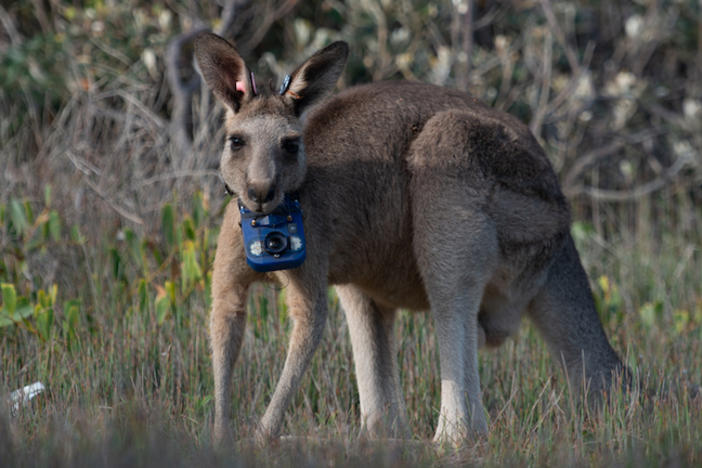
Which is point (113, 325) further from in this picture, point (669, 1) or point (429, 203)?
point (669, 1)

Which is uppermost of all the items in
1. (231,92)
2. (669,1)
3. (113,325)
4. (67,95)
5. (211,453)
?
(669,1)

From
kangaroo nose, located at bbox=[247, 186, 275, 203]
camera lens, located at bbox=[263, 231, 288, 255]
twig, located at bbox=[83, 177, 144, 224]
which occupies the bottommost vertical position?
camera lens, located at bbox=[263, 231, 288, 255]

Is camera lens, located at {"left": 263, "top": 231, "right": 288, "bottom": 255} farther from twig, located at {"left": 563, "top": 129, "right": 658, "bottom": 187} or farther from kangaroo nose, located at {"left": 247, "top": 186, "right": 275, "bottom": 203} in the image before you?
twig, located at {"left": 563, "top": 129, "right": 658, "bottom": 187}

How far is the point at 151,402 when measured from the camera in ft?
11.0

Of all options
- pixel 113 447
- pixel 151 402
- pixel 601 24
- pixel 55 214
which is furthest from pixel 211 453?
pixel 601 24

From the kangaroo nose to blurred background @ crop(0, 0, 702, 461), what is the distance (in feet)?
1.85

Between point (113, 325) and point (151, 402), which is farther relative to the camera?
point (113, 325)

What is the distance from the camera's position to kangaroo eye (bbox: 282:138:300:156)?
126 inches

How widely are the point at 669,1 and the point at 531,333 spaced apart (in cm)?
407

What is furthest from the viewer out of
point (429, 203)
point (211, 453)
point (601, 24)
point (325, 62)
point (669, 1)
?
point (601, 24)

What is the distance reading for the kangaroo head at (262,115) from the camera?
3090mm

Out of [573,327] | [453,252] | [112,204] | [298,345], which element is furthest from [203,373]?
[573,327]

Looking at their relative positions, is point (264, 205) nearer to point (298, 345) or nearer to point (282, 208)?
point (282, 208)

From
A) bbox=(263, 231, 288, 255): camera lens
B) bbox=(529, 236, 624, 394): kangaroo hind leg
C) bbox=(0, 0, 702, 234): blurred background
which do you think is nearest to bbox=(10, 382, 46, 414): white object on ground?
bbox=(263, 231, 288, 255): camera lens
